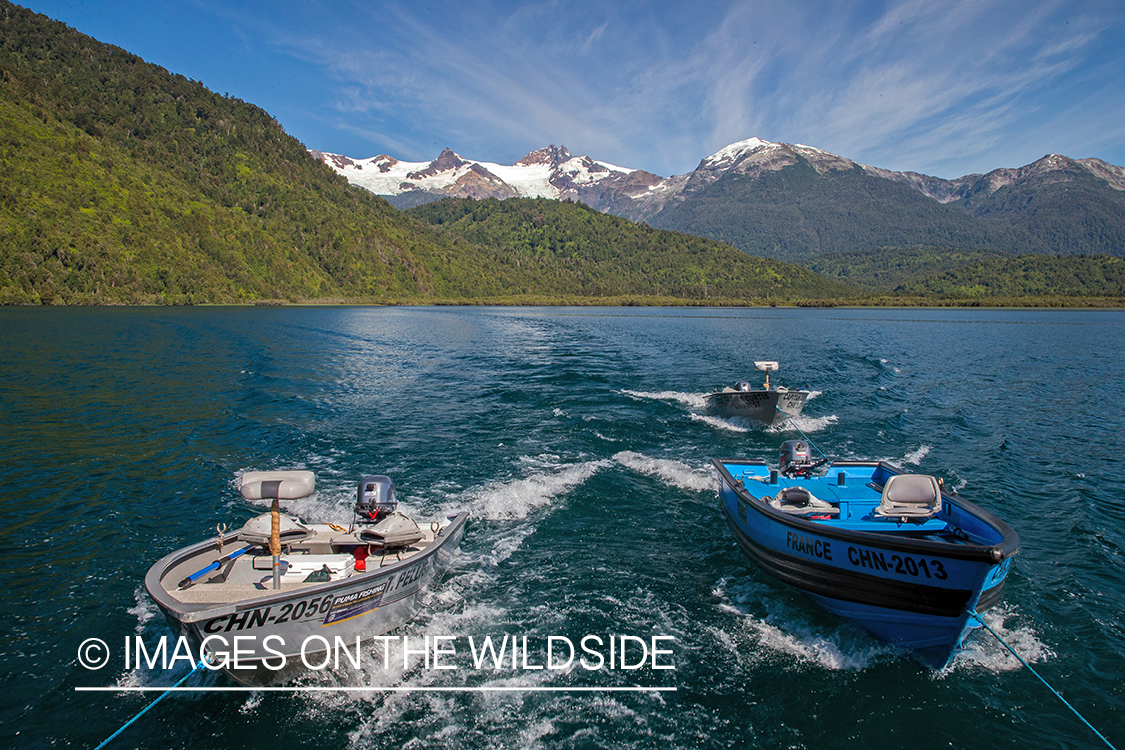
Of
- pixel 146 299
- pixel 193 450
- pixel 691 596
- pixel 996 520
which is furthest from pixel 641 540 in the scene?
pixel 146 299

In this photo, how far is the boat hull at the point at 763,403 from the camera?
24.6 m

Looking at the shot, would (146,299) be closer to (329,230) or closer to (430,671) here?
(329,230)

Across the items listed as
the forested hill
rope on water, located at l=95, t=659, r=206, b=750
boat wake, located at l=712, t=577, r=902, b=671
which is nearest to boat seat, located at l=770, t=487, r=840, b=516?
boat wake, located at l=712, t=577, r=902, b=671

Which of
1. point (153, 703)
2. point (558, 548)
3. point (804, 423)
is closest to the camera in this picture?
point (153, 703)

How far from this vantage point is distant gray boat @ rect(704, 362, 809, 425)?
24625mm

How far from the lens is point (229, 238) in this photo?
14550 cm

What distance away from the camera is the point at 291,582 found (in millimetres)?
8734

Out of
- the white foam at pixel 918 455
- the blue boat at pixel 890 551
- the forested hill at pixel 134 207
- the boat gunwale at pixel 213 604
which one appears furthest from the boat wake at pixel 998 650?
the forested hill at pixel 134 207

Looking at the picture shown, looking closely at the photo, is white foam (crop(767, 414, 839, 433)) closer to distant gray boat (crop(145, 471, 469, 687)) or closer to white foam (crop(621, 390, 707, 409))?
white foam (crop(621, 390, 707, 409))

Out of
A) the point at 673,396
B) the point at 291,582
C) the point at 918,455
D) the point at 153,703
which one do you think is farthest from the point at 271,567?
the point at 673,396

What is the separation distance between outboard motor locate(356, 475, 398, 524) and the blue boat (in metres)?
8.07

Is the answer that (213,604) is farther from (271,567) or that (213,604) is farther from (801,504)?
(801,504)

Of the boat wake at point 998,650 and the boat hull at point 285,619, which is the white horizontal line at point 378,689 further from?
the boat wake at point 998,650

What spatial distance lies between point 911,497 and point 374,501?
11.0 metres
